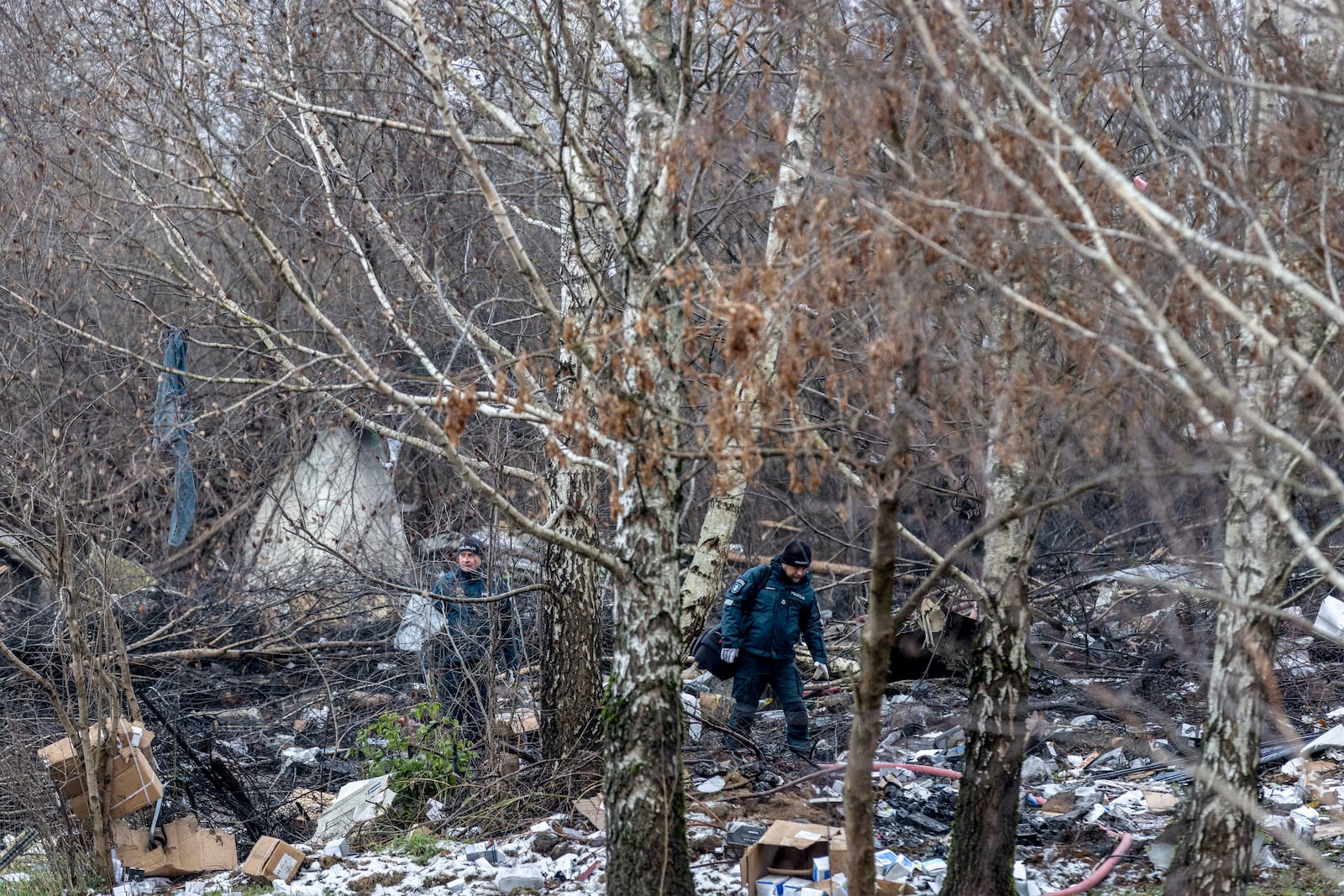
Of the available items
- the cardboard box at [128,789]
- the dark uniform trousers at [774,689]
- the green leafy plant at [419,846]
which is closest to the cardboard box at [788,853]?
the green leafy plant at [419,846]

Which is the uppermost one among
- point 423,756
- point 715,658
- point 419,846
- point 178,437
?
point 178,437

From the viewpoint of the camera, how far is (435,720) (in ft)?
26.0

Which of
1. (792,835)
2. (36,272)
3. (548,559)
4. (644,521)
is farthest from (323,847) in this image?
(36,272)

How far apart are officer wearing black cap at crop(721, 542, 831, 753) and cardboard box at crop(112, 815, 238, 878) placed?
11.6 feet

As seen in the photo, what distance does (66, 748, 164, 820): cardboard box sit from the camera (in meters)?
7.12

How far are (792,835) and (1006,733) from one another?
4.23 ft

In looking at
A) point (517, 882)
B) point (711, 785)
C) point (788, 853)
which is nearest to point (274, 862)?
point (517, 882)

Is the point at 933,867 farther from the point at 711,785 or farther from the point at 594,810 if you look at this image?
the point at 594,810

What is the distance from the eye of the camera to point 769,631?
880cm

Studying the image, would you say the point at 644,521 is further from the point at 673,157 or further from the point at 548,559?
the point at 548,559

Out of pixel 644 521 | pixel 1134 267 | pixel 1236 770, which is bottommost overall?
pixel 1236 770

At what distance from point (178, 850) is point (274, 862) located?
0.85m

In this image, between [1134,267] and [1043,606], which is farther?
[1043,606]

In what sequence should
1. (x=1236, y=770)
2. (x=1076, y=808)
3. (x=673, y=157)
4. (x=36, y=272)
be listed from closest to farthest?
(x=673, y=157)
(x=1236, y=770)
(x=1076, y=808)
(x=36, y=272)
